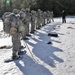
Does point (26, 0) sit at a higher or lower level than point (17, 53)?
higher

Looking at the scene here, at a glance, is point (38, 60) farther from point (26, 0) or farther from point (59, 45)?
point (26, 0)

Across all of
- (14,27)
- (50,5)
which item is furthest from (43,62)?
(50,5)

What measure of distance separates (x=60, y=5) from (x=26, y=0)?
26.0 feet

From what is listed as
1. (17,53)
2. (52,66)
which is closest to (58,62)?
(52,66)

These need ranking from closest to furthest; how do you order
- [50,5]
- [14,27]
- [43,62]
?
[43,62] → [14,27] → [50,5]

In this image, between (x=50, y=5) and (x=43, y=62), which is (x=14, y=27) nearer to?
(x=43, y=62)

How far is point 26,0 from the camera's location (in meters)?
54.6

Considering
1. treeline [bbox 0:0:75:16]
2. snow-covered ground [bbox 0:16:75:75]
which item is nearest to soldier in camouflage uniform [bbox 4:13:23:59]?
snow-covered ground [bbox 0:16:75:75]

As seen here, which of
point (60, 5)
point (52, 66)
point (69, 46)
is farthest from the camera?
point (60, 5)

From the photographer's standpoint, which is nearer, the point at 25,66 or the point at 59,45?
the point at 25,66

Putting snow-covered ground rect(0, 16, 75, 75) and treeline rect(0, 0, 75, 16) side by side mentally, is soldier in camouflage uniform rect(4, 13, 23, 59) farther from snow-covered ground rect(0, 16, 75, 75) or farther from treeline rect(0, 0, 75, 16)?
treeline rect(0, 0, 75, 16)

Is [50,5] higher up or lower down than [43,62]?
higher up

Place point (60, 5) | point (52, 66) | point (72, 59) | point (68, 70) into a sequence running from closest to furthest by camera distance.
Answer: point (68, 70)
point (52, 66)
point (72, 59)
point (60, 5)

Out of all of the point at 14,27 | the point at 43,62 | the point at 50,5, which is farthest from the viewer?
the point at 50,5
